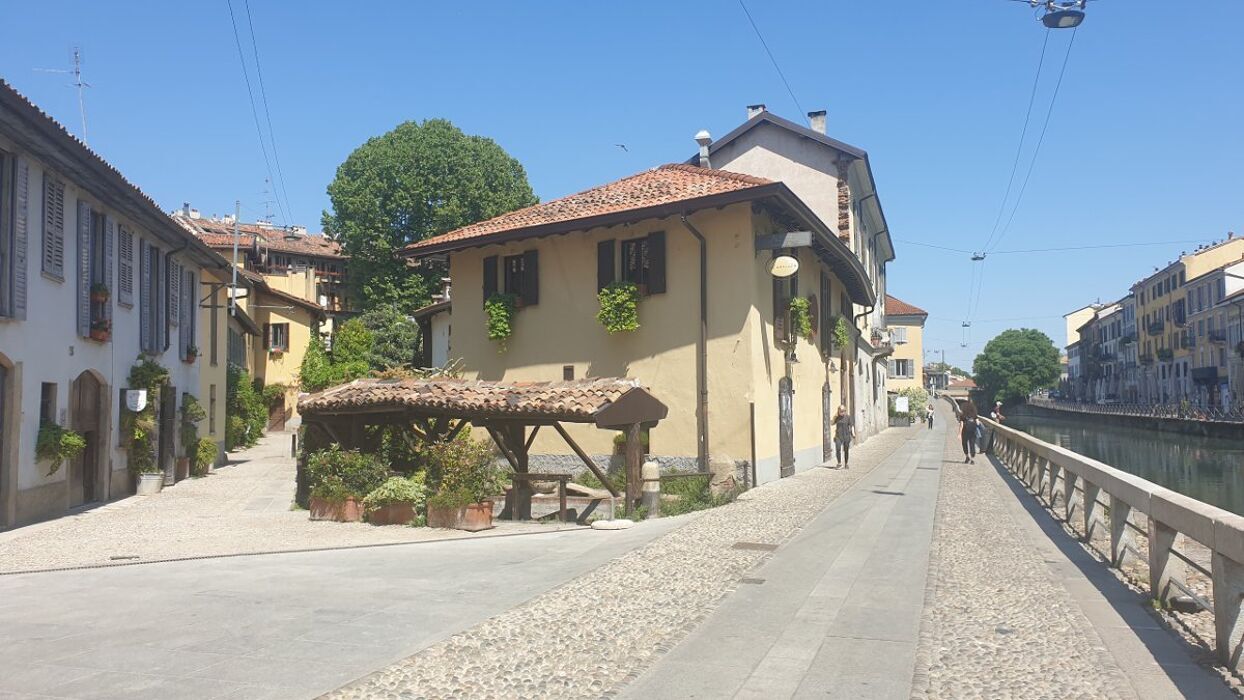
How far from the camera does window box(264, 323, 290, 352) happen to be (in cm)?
3884

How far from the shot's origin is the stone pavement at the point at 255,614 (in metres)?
5.31

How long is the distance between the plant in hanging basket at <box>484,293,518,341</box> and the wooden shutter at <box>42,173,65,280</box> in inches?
338

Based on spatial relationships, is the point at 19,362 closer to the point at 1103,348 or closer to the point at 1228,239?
the point at 1228,239

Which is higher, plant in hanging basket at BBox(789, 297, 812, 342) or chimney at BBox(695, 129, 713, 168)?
chimney at BBox(695, 129, 713, 168)

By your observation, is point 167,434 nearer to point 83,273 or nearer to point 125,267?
point 125,267

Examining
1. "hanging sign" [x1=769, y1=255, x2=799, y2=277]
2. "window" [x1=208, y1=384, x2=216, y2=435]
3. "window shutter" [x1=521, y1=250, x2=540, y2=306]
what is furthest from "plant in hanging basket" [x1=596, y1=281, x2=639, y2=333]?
"window" [x1=208, y1=384, x2=216, y2=435]

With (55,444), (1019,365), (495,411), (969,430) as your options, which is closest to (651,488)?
(495,411)

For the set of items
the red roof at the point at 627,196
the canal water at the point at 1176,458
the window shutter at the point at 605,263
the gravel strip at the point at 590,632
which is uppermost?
the red roof at the point at 627,196

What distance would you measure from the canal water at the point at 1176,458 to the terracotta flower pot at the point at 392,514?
63.5 ft

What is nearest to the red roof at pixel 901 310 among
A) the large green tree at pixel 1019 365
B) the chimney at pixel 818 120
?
the chimney at pixel 818 120

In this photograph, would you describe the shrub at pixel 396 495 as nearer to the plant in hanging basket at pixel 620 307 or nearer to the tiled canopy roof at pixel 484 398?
the tiled canopy roof at pixel 484 398

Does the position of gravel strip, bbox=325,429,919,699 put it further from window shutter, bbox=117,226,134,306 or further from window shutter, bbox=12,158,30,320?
window shutter, bbox=117,226,134,306

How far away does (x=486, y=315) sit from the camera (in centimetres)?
2050

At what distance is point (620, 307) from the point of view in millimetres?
17766
